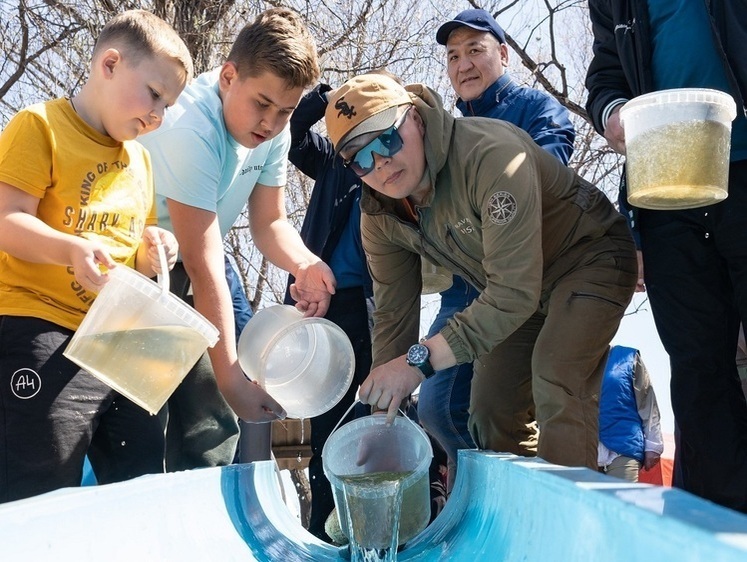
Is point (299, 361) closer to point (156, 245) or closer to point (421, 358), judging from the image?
point (421, 358)

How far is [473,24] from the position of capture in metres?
4.31

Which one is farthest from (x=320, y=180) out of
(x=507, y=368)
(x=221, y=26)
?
(x=221, y=26)

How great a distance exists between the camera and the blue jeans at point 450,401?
3.82m

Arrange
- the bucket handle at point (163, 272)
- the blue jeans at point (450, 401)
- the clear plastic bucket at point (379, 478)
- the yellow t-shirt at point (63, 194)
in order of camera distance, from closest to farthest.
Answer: the bucket handle at point (163, 272) → the yellow t-shirt at point (63, 194) → the clear plastic bucket at point (379, 478) → the blue jeans at point (450, 401)

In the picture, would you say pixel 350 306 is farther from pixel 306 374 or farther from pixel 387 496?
pixel 387 496

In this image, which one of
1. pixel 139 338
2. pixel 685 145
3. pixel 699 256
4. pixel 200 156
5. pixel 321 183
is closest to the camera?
pixel 685 145

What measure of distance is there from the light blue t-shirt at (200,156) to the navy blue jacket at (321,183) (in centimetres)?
78

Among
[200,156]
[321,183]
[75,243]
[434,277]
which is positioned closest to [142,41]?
[200,156]

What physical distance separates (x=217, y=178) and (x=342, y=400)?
4.30ft

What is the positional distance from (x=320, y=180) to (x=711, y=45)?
224 centimetres

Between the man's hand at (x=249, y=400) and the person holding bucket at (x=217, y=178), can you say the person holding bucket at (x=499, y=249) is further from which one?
the man's hand at (x=249, y=400)

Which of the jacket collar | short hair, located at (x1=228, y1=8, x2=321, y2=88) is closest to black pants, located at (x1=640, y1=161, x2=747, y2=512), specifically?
short hair, located at (x1=228, y1=8, x2=321, y2=88)

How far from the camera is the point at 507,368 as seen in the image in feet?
10.9

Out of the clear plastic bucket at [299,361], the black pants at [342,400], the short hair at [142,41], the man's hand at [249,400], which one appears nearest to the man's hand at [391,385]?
the man's hand at [249,400]
